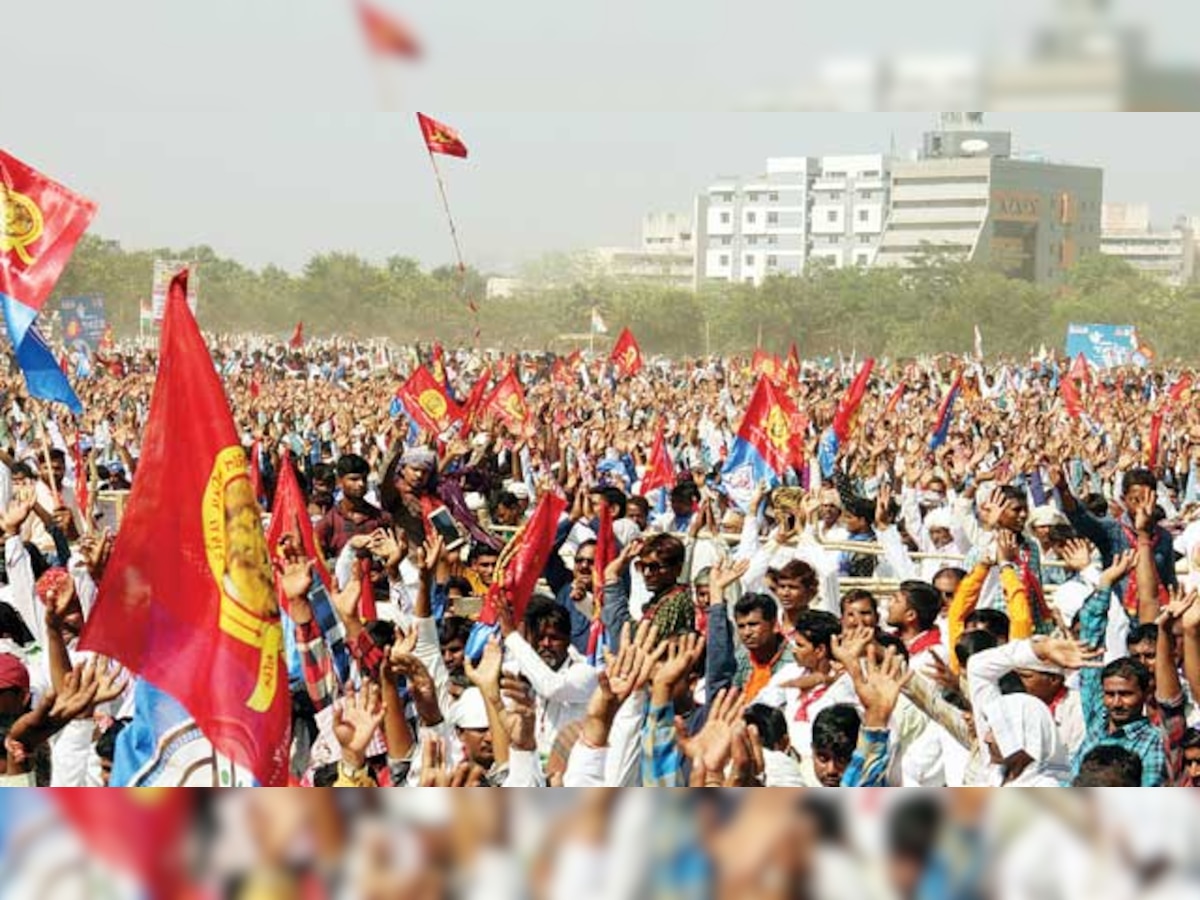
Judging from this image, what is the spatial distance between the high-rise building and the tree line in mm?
6492

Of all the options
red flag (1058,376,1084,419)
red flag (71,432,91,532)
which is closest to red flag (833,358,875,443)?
red flag (1058,376,1084,419)

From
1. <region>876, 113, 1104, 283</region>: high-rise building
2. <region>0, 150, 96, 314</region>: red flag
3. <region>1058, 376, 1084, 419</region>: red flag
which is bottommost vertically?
<region>1058, 376, 1084, 419</region>: red flag

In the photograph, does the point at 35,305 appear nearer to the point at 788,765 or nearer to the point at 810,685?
the point at 810,685

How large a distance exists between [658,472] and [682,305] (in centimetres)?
4407

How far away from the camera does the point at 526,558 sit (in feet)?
18.8

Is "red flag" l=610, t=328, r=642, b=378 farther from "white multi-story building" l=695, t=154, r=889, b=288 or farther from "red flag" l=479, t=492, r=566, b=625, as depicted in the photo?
"white multi-story building" l=695, t=154, r=889, b=288

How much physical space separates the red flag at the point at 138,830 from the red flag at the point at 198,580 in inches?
39.2

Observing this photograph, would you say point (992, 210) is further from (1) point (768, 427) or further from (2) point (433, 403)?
(1) point (768, 427)

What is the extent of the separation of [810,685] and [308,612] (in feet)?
3.74

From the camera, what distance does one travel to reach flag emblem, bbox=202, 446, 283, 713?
3.54m

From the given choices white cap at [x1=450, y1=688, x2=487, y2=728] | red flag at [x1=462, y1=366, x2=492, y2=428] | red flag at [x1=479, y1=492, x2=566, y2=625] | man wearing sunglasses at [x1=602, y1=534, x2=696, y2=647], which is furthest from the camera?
red flag at [x1=462, y1=366, x2=492, y2=428]

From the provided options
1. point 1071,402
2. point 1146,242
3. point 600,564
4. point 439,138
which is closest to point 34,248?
point 600,564

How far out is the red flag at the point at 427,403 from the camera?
13.1 metres

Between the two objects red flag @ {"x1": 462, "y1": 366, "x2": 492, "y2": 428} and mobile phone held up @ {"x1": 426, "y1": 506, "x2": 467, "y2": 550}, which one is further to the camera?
red flag @ {"x1": 462, "y1": 366, "x2": 492, "y2": 428}
